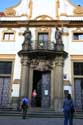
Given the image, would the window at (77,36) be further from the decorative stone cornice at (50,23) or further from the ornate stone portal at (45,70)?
the ornate stone portal at (45,70)

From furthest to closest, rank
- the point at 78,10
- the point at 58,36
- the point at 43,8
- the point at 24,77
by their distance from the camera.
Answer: the point at 43,8
the point at 78,10
the point at 58,36
the point at 24,77

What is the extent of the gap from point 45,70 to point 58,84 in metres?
2.02

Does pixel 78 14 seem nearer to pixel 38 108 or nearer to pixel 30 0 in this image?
pixel 30 0

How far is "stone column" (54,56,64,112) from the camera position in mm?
22500

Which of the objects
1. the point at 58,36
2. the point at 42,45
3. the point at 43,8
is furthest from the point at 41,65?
the point at 43,8

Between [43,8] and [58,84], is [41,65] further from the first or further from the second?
[43,8]

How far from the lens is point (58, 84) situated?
2309 centimetres

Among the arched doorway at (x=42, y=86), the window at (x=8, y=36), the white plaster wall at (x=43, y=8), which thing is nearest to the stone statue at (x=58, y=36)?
the white plaster wall at (x=43, y=8)

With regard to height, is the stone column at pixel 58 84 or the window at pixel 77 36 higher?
the window at pixel 77 36

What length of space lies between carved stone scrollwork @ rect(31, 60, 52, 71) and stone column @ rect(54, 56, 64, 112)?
2.65 feet

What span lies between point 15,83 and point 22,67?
1.63 metres

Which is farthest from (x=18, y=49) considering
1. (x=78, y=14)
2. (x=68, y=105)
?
(x=68, y=105)

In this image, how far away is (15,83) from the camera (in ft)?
78.0

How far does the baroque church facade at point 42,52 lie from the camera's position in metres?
23.5
